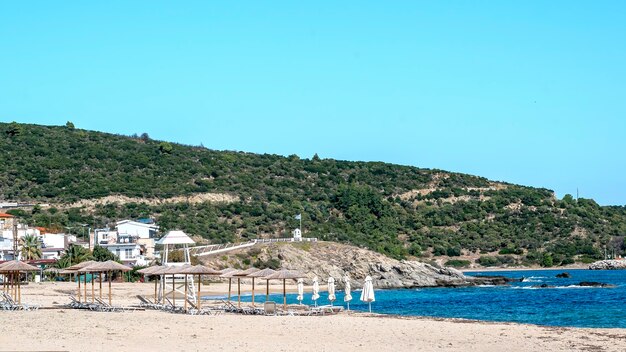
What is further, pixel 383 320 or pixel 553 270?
pixel 553 270

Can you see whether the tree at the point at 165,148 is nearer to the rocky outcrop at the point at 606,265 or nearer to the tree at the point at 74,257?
the tree at the point at 74,257

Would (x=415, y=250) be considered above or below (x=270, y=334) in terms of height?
above

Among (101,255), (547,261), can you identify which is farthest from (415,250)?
(101,255)

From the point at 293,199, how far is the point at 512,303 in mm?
55358

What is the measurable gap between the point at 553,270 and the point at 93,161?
5341cm

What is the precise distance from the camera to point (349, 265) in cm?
7538

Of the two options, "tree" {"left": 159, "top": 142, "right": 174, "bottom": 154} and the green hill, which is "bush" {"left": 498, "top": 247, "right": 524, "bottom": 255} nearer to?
the green hill

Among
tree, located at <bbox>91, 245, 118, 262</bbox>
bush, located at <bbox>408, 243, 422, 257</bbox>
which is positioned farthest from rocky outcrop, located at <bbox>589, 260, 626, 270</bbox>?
tree, located at <bbox>91, 245, 118, 262</bbox>

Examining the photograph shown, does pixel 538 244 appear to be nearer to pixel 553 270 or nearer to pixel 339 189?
pixel 553 270

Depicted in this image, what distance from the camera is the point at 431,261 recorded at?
98.1m

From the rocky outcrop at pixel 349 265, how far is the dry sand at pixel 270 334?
37.1 meters

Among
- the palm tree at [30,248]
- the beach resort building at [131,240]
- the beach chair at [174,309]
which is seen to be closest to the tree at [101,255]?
the palm tree at [30,248]

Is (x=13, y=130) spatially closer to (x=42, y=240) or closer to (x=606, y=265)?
(x=42, y=240)

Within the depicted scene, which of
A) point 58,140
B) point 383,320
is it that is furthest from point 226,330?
point 58,140
